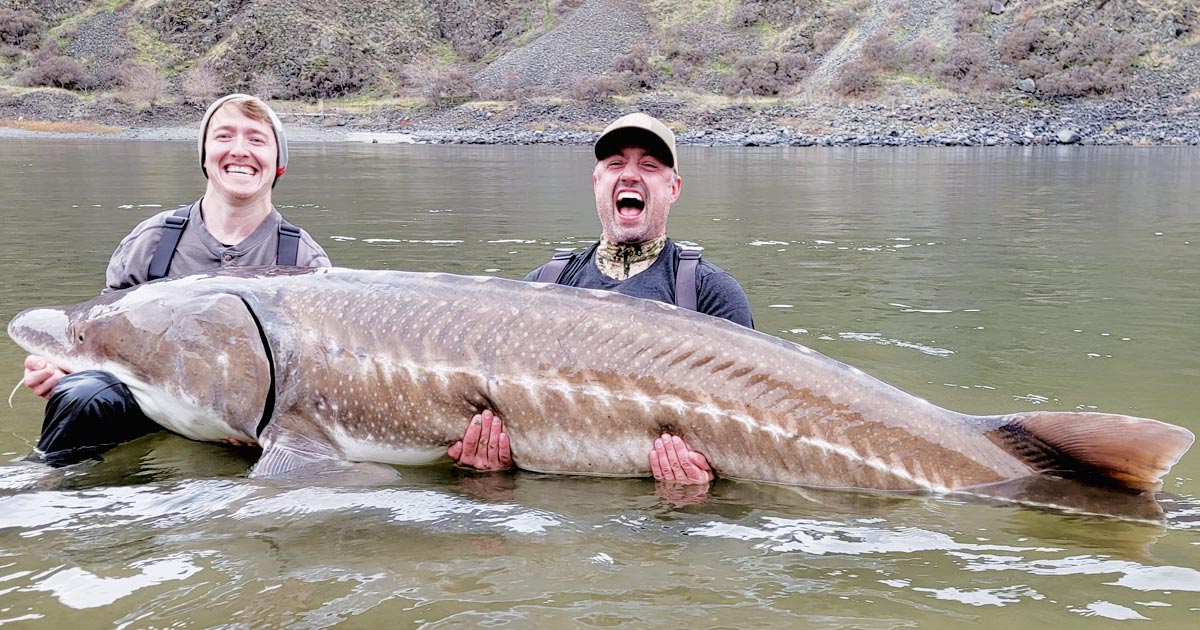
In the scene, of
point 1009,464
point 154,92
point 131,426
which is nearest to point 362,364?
point 131,426

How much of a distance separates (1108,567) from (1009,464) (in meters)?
0.63

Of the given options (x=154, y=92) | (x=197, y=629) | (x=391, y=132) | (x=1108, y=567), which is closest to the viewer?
(x=197, y=629)

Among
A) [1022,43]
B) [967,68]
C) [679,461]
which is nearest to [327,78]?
[967,68]

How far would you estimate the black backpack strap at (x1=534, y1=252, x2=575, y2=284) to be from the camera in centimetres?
523

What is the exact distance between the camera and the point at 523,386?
4242 mm

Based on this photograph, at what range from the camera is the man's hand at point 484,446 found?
4332 millimetres

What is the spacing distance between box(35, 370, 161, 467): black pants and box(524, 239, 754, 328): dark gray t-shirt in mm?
2034

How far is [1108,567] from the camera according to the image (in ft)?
11.1

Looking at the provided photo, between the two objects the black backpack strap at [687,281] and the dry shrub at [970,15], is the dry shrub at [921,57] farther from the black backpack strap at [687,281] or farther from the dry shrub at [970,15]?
the black backpack strap at [687,281]

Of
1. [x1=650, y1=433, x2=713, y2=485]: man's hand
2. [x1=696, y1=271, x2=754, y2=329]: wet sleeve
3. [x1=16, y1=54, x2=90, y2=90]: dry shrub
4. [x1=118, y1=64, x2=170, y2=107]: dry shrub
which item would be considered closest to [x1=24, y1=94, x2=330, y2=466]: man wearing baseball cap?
[x1=696, y1=271, x2=754, y2=329]: wet sleeve

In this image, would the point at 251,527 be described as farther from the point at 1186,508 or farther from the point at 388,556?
the point at 1186,508

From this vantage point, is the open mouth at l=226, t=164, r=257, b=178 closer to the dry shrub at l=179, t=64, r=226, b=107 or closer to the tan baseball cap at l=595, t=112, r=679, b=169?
the tan baseball cap at l=595, t=112, r=679, b=169

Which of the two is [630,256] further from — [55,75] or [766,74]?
[55,75]

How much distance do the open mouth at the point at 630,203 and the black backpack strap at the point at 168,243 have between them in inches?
89.7
